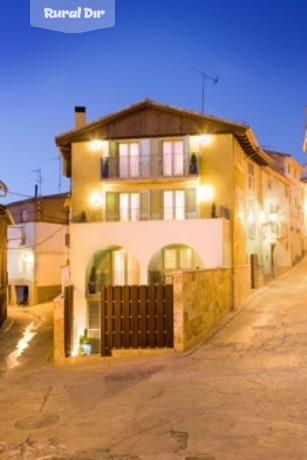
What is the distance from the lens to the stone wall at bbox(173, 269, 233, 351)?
14.1 m

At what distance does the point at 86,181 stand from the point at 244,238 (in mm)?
9460

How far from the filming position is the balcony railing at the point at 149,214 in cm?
2566

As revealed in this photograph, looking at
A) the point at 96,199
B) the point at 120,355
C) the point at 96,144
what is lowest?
the point at 120,355

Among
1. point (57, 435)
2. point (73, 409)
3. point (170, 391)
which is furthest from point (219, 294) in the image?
point (57, 435)

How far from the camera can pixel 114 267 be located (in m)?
27.1

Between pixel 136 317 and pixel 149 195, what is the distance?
12488mm

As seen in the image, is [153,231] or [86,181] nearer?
[153,231]

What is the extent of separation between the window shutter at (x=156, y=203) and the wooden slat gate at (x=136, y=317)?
464 inches

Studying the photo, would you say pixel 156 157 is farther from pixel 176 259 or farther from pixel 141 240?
pixel 176 259

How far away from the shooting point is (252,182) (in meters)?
32.0

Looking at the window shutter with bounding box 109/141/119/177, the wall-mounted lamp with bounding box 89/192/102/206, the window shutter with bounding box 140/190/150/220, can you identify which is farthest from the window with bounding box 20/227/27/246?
the window shutter with bounding box 140/190/150/220

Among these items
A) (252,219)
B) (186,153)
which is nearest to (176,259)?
(186,153)

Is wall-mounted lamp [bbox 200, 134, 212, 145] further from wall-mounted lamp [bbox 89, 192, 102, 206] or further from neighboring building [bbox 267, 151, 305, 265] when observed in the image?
neighboring building [bbox 267, 151, 305, 265]

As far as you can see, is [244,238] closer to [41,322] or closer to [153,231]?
[153,231]
